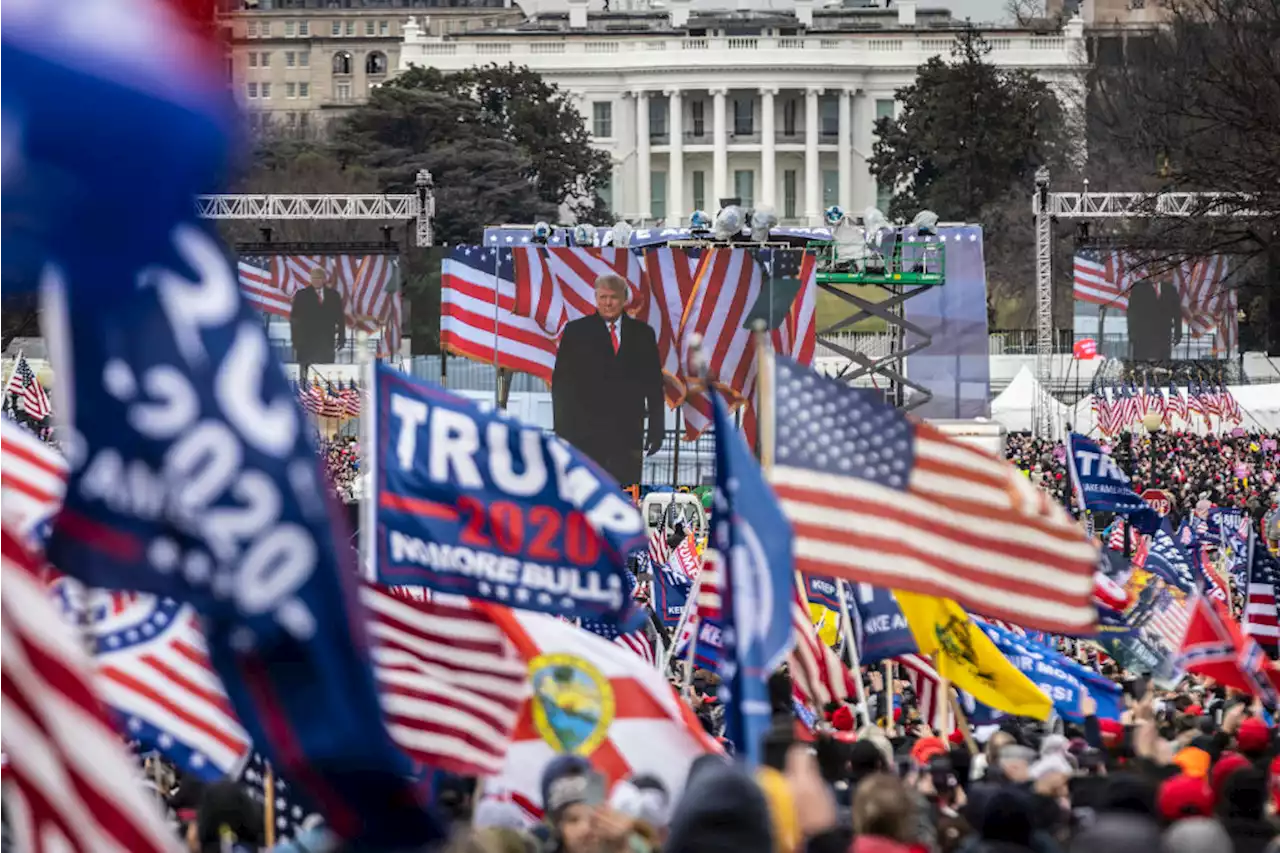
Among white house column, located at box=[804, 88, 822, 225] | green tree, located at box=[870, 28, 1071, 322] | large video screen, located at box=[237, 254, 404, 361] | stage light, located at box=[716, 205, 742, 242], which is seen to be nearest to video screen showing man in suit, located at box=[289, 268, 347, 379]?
large video screen, located at box=[237, 254, 404, 361]

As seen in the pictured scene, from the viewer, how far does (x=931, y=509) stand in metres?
9.99

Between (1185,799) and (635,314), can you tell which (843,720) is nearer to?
(1185,799)

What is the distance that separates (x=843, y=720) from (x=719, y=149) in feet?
413

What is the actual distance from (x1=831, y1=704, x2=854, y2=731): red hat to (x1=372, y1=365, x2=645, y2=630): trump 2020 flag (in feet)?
10.1

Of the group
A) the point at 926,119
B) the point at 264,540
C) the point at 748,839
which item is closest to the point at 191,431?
the point at 264,540

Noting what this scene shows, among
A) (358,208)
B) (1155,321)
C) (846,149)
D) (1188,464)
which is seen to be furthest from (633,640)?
(846,149)

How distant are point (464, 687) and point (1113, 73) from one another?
86.3m

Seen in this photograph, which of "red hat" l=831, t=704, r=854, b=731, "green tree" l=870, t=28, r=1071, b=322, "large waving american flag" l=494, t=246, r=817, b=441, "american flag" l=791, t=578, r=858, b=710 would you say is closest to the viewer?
"american flag" l=791, t=578, r=858, b=710

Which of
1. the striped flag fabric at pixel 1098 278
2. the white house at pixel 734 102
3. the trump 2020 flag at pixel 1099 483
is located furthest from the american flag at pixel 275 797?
the white house at pixel 734 102

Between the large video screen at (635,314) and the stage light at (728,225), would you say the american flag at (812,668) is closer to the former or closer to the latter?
the large video screen at (635,314)

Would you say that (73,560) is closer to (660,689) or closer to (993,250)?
(660,689)

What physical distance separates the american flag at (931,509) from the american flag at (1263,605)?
4756 mm

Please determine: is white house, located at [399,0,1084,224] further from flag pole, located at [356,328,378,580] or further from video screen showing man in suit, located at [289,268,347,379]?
flag pole, located at [356,328,378,580]

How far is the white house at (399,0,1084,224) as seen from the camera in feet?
452
